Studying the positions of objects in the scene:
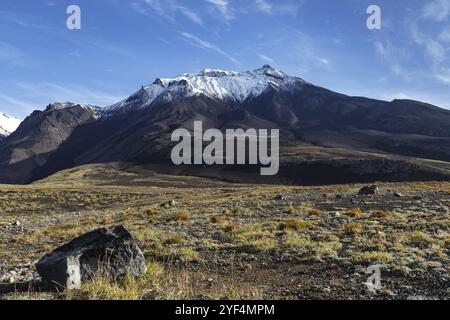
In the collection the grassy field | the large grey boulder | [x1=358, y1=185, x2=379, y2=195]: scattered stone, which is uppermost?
[x1=358, y1=185, x2=379, y2=195]: scattered stone

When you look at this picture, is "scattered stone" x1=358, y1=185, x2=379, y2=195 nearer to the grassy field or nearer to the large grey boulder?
the grassy field

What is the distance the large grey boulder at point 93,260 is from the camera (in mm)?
10875

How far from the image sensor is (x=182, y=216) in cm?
2902

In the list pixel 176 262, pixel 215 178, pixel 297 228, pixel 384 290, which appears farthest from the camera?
pixel 215 178

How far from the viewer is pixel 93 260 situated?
38.7 ft

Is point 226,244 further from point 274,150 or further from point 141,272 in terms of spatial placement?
point 274,150

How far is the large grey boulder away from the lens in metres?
10.9

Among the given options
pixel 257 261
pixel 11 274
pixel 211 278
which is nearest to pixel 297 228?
pixel 257 261

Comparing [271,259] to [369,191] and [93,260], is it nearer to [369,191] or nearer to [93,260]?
[93,260]

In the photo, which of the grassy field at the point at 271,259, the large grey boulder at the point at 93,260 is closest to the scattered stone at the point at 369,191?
the grassy field at the point at 271,259

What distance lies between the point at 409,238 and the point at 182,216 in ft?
48.5

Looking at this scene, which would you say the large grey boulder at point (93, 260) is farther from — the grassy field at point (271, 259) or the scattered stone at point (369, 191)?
the scattered stone at point (369, 191)

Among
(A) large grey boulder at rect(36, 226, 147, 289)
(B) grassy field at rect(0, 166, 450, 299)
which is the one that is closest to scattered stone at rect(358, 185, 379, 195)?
(B) grassy field at rect(0, 166, 450, 299)
